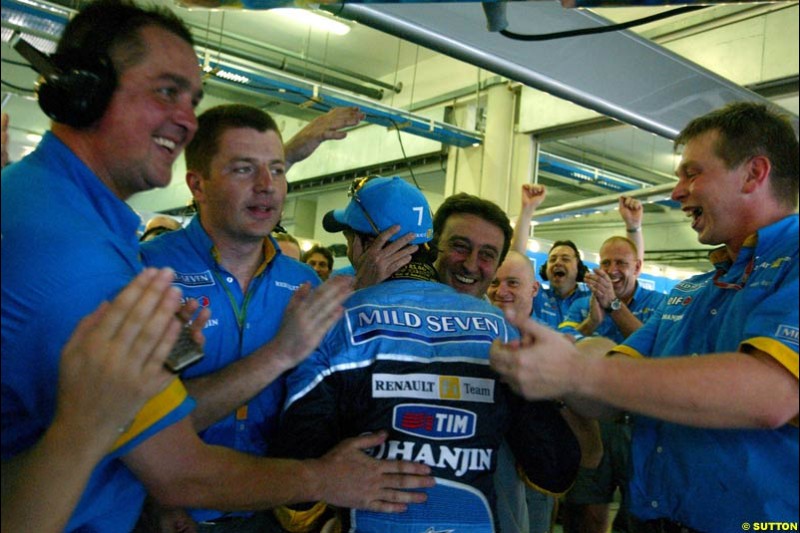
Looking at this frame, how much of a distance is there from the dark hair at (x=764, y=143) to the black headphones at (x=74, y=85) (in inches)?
55.5

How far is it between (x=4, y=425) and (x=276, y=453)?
70cm

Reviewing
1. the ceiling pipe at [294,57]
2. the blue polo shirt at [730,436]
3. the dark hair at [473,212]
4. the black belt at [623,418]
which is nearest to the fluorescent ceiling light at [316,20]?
the ceiling pipe at [294,57]

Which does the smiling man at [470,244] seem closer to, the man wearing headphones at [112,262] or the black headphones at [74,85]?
the man wearing headphones at [112,262]

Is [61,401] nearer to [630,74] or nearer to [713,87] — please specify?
[630,74]

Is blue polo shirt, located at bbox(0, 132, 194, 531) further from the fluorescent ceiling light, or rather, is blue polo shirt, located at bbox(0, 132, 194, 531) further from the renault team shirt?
the fluorescent ceiling light

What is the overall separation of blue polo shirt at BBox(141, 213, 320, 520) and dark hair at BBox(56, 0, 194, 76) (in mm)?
643

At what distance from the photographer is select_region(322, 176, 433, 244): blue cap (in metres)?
1.90

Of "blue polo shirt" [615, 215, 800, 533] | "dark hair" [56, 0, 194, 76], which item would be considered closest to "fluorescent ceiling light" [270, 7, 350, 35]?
"dark hair" [56, 0, 194, 76]

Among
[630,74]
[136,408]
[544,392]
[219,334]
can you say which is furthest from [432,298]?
[630,74]

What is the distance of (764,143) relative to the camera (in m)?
1.52

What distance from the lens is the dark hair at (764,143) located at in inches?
59.7

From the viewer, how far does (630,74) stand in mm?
2186

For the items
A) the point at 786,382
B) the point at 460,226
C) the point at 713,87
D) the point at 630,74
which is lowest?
the point at 786,382

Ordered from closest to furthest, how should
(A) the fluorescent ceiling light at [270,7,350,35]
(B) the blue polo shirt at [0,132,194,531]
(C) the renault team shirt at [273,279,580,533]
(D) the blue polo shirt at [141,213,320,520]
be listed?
(B) the blue polo shirt at [0,132,194,531]
(C) the renault team shirt at [273,279,580,533]
(D) the blue polo shirt at [141,213,320,520]
(A) the fluorescent ceiling light at [270,7,350,35]
